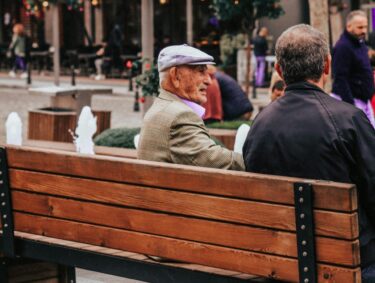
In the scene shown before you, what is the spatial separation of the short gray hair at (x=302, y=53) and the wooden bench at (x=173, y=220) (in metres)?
0.51

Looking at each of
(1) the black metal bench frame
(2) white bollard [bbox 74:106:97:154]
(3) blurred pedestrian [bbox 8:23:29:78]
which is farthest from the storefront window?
(1) the black metal bench frame

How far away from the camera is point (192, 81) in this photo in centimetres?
536

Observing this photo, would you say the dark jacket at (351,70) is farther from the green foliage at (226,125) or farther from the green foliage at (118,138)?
the green foliage at (118,138)

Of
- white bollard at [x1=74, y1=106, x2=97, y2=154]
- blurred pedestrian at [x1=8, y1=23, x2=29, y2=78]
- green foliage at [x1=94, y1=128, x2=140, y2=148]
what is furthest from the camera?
blurred pedestrian at [x1=8, y1=23, x2=29, y2=78]

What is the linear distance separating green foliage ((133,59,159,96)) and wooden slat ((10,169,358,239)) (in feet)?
24.3

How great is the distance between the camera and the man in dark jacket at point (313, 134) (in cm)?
455

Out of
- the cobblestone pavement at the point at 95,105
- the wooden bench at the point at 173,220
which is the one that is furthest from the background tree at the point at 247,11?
the wooden bench at the point at 173,220

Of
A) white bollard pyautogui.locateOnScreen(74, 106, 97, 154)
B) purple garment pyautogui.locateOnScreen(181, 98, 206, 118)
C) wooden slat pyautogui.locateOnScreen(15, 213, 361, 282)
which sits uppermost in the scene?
purple garment pyautogui.locateOnScreen(181, 98, 206, 118)

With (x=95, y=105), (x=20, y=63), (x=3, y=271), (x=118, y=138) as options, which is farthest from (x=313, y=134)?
(x=20, y=63)

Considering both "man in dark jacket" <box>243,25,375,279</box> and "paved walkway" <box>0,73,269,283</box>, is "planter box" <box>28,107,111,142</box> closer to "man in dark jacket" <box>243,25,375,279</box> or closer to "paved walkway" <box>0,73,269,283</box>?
"paved walkway" <box>0,73,269,283</box>

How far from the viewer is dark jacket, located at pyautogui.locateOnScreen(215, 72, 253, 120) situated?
1252 cm

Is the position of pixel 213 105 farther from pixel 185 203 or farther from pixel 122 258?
pixel 185 203

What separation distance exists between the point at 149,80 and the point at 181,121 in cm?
808

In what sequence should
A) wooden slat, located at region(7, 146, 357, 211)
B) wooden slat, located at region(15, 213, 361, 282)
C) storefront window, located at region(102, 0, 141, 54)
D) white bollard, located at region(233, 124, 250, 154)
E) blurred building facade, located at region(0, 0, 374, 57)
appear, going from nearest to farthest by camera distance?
wooden slat, located at region(7, 146, 357, 211)
wooden slat, located at region(15, 213, 361, 282)
white bollard, located at region(233, 124, 250, 154)
blurred building facade, located at region(0, 0, 374, 57)
storefront window, located at region(102, 0, 141, 54)
